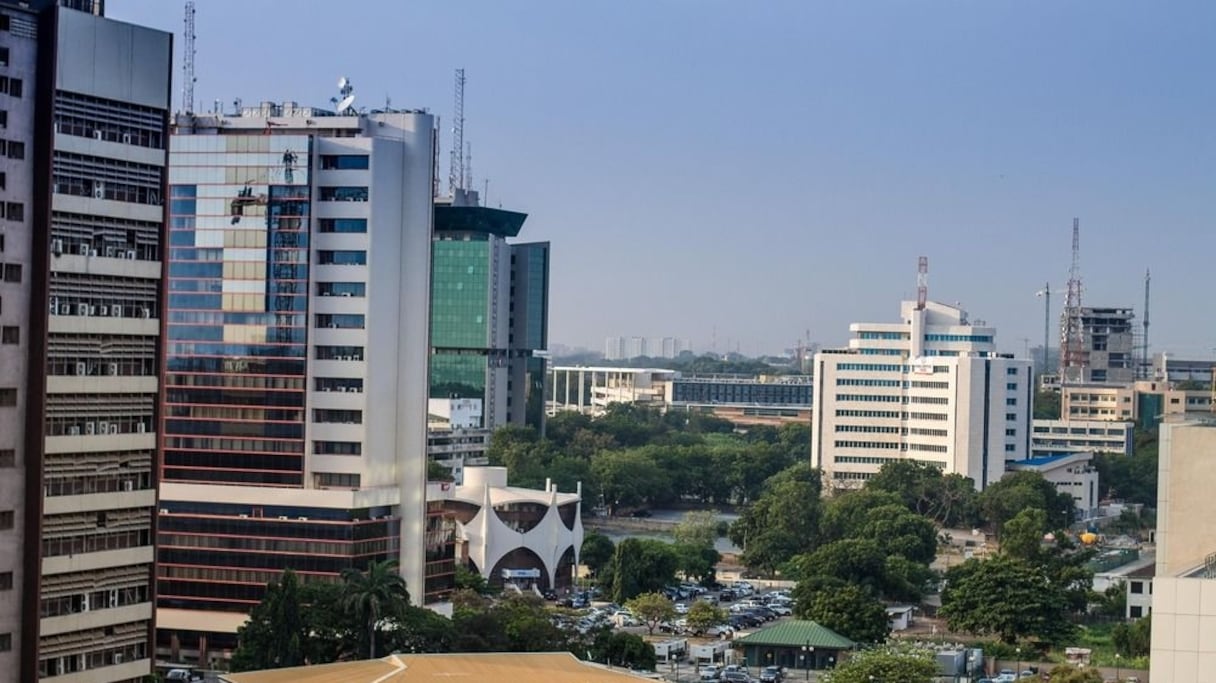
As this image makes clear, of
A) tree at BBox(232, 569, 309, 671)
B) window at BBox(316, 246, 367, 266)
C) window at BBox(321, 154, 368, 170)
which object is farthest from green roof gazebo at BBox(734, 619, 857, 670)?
window at BBox(321, 154, 368, 170)

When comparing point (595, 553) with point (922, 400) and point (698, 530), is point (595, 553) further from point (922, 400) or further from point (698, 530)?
point (922, 400)

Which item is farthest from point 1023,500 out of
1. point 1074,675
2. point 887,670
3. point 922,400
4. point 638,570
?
point 887,670

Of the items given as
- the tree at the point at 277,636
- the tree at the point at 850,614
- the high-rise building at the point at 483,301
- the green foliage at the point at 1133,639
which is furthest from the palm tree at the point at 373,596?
the high-rise building at the point at 483,301

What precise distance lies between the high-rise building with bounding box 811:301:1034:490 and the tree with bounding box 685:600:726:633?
30.1 metres

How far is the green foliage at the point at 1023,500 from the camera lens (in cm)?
6225

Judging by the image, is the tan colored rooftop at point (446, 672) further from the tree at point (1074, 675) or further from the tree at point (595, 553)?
the tree at point (595, 553)

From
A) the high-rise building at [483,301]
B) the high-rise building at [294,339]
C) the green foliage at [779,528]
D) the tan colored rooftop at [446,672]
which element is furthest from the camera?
the high-rise building at [483,301]

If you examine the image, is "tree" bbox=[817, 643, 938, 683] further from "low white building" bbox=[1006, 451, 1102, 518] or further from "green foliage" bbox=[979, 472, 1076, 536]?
"low white building" bbox=[1006, 451, 1102, 518]

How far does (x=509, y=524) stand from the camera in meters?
48.3

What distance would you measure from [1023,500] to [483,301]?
74.6 feet

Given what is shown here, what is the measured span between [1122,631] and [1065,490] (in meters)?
32.0

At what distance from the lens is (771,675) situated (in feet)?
120

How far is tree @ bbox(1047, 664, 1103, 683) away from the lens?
32.7 metres

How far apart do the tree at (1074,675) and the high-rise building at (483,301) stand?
4100cm
